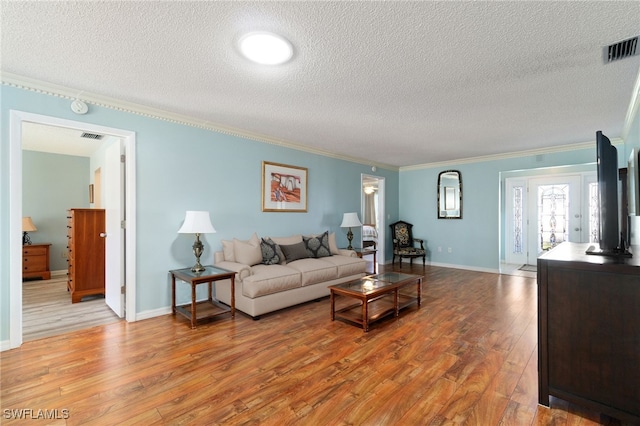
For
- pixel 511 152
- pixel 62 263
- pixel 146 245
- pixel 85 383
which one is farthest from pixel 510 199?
pixel 62 263

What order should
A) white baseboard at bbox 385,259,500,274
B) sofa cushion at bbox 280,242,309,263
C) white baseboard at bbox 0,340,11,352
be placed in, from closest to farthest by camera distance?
1. white baseboard at bbox 0,340,11,352
2. sofa cushion at bbox 280,242,309,263
3. white baseboard at bbox 385,259,500,274

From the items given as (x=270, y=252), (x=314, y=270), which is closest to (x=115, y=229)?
(x=270, y=252)

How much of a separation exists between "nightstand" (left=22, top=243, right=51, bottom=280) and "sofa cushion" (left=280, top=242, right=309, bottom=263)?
14.8 ft

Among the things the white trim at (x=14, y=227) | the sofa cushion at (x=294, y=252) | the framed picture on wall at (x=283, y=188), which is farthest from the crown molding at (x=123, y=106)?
the sofa cushion at (x=294, y=252)

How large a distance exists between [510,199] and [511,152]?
1.80m

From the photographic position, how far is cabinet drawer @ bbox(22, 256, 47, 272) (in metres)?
5.15

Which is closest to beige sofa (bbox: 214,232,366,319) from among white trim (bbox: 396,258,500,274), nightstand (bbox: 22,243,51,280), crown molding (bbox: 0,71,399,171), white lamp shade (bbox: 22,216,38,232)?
crown molding (bbox: 0,71,399,171)

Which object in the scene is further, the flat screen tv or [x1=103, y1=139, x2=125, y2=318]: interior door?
[x1=103, y1=139, x2=125, y2=318]: interior door

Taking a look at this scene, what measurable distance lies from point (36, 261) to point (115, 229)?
10.9 ft

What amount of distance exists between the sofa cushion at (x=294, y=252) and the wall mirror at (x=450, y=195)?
145 inches

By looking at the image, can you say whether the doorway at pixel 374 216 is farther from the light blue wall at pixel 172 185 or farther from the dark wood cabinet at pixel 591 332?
the dark wood cabinet at pixel 591 332

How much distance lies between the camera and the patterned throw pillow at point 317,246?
464 cm

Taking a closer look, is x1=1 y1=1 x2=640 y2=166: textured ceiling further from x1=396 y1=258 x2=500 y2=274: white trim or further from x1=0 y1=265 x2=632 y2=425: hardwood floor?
x1=396 y1=258 x2=500 y2=274: white trim

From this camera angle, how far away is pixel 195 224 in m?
3.31
